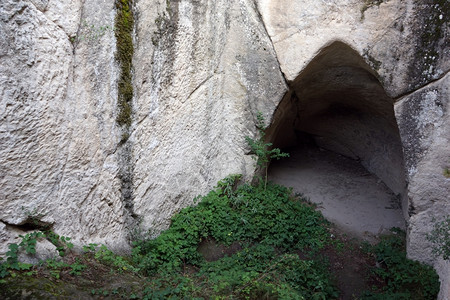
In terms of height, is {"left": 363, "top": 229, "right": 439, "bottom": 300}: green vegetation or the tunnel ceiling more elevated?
the tunnel ceiling

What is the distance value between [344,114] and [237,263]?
171 inches

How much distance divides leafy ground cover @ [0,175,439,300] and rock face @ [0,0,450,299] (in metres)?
0.28

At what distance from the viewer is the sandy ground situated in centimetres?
676

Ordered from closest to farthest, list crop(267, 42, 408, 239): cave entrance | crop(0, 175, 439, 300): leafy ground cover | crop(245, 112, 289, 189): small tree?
A: crop(0, 175, 439, 300): leafy ground cover, crop(245, 112, 289, 189): small tree, crop(267, 42, 408, 239): cave entrance

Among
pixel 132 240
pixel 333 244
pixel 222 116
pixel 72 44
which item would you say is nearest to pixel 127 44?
pixel 72 44

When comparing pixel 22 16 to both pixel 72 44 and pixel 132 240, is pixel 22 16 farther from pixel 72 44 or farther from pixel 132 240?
pixel 132 240

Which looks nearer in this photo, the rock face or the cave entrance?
the rock face

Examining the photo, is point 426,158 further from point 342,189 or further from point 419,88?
point 342,189

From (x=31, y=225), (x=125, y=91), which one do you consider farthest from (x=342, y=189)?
(x=31, y=225)

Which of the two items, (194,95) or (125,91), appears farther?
(194,95)

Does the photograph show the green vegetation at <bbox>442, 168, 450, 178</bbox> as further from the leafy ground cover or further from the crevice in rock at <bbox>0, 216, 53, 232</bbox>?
the crevice in rock at <bbox>0, 216, 53, 232</bbox>

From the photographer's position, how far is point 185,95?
5719mm

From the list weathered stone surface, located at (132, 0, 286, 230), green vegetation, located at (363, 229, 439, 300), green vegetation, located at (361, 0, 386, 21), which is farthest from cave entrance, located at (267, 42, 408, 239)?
green vegetation, located at (363, 229, 439, 300)

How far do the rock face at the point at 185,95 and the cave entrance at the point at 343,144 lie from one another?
0.06 meters
